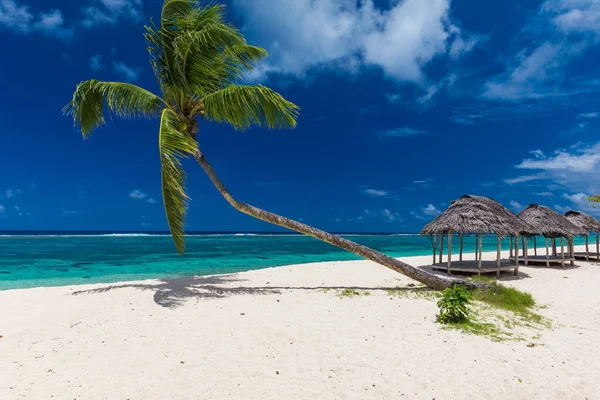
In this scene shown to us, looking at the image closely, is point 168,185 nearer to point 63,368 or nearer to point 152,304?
point 152,304

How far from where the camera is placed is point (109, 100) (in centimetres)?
868

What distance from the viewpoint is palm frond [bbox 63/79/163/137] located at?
28.6ft

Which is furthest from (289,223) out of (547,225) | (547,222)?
(547,222)

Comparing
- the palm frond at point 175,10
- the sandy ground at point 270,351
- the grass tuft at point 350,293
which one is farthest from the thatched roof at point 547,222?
the palm frond at point 175,10

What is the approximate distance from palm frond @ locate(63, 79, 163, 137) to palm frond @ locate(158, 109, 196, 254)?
1625 mm

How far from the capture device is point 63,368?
443 centimetres

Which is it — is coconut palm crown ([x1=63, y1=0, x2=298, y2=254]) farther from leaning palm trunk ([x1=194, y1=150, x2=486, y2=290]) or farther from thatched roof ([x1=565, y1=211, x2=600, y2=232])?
thatched roof ([x1=565, y1=211, x2=600, y2=232])

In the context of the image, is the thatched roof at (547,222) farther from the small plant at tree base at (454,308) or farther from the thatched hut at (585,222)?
the small plant at tree base at (454,308)

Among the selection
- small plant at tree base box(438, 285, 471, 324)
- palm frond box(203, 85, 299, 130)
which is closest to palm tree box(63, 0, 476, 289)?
palm frond box(203, 85, 299, 130)

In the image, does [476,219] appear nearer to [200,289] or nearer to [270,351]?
[200,289]

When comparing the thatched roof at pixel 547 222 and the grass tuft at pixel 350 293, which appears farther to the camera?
the thatched roof at pixel 547 222

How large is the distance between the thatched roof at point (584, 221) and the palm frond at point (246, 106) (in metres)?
17.8

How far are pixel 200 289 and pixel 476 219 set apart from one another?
31.7 ft

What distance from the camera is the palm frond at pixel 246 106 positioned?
8.41m
